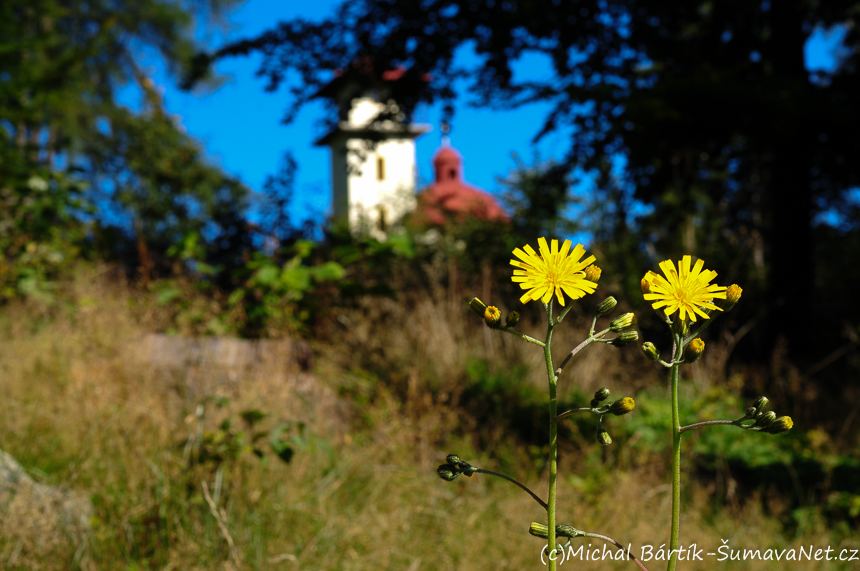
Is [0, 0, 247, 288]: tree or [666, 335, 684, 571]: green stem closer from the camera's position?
[666, 335, 684, 571]: green stem

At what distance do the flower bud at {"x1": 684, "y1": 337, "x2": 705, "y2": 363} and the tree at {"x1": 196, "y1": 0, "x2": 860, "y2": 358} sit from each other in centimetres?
429

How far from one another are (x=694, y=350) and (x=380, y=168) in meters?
31.9

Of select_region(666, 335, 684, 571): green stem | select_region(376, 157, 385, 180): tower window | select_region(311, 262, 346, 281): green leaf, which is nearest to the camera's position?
select_region(666, 335, 684, 571): green stem

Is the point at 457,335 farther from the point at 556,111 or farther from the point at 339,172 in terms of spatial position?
the point at 339,172

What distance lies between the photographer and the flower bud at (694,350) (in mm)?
825

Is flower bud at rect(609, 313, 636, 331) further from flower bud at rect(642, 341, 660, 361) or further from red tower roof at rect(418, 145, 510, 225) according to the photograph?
red tower roof at rect(418, 145, 510, 225)

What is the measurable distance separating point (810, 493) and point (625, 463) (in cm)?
93

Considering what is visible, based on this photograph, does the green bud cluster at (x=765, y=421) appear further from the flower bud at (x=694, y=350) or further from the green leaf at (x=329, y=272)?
the green leaf at (x=329, y=272)

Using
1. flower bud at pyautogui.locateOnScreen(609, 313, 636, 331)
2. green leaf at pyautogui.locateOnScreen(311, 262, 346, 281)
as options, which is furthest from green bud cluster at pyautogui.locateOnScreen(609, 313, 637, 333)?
green leaf at pyautogui.locateOnScreen(311, 262, 346, 281)

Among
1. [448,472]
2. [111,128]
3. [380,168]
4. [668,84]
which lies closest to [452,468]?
[448,472]

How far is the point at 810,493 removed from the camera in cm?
337

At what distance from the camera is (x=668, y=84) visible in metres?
5.16

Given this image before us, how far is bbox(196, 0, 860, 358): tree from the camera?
17.1ft

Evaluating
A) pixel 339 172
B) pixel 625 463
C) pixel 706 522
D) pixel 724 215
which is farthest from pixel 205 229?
pixel 339 172
